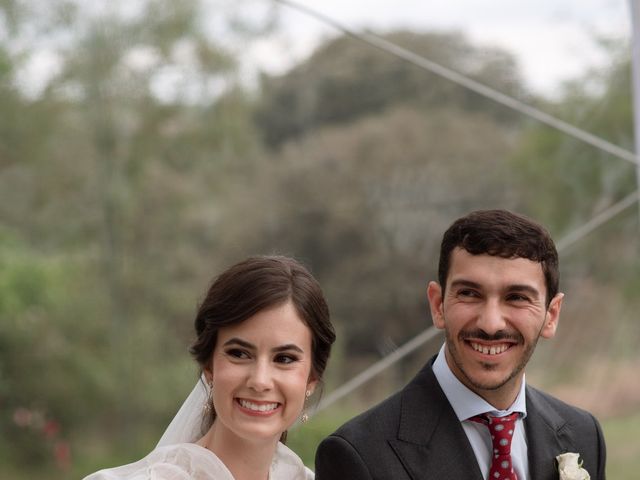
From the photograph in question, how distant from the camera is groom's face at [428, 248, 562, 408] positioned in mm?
2303

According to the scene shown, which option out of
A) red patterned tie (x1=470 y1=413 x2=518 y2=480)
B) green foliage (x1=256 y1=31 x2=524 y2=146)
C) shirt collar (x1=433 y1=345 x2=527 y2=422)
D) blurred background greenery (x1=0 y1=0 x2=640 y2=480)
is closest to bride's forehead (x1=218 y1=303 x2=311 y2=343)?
shirt collar (x1=433 y1=345 x2=527 y2=422)

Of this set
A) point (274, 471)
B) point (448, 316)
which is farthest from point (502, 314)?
point (274, 471)

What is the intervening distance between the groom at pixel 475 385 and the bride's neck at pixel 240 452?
0.23m

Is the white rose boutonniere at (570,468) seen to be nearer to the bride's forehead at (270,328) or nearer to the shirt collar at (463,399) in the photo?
the shirt collar at (463,399)

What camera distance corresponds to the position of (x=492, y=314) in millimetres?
2289

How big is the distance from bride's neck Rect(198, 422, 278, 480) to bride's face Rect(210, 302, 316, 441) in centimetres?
9

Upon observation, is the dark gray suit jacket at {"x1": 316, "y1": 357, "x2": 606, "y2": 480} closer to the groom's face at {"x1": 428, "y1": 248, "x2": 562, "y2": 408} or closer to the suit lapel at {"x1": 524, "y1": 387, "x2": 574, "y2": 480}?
the suit lapel at {"x1": 524, "y1": 387, "x2": 574, "y2": 480}

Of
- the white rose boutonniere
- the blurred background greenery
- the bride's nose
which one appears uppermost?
the blurred background greenery

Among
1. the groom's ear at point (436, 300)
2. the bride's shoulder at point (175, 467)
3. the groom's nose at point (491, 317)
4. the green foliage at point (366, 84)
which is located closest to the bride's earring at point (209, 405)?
the bride's shoulder at point (175, 467)

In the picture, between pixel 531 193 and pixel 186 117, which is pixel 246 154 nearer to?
pixel 186 117

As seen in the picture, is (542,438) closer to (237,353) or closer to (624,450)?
(237,353)

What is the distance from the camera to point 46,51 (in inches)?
402

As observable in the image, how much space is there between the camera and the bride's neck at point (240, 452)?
98.3 inches

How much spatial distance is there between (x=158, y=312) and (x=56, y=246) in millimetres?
1191
